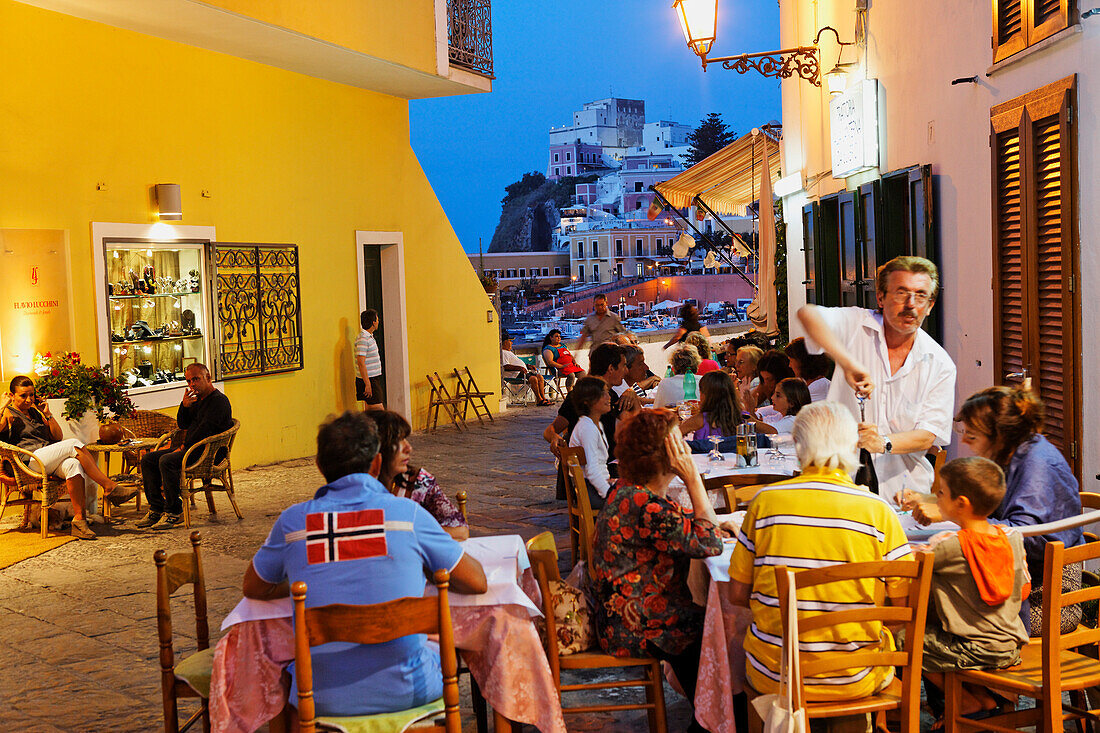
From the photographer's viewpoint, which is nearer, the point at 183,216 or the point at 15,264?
the point at 15,264

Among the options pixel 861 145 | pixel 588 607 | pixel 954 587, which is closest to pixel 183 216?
pixel 861 145

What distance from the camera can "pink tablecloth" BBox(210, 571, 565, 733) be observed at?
3.43 meters

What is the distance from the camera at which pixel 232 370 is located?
1130 centimetres

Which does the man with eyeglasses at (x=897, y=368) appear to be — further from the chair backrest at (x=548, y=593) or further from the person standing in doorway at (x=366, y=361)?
the person standing in doorway at (x=366, y=361)

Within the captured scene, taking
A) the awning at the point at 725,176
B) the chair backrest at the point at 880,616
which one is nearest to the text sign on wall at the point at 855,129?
the awning at the point at 725,176

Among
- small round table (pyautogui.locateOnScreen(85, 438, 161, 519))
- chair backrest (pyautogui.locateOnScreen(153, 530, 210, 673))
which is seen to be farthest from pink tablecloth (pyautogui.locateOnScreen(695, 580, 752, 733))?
small round table (pyautogui.locateOnScreen(85, 438, 161, 519))

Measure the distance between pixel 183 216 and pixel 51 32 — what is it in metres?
2.11

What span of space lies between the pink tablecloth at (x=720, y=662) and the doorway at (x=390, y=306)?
410 inches

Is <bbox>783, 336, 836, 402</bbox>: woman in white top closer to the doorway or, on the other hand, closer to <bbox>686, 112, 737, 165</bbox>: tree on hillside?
the doorway

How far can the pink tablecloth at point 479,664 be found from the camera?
3428mm

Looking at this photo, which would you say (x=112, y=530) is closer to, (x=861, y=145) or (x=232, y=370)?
(x=232, y=370)

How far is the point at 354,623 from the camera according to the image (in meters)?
2.97

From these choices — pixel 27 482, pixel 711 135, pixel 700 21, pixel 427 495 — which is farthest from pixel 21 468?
pixel 711 135

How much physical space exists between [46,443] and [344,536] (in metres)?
6.32
